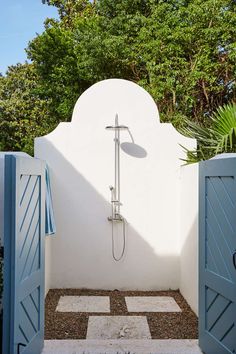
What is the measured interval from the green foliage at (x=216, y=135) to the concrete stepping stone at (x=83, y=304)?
2.20m

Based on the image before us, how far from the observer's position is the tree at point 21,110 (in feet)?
47.7

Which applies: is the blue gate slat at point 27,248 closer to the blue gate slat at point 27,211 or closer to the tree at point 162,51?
the blue gate slat at point 27,211

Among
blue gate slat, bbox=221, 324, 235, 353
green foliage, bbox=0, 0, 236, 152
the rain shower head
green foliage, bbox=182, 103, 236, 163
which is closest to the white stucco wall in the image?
→ green foliage, bbox=182, 103, 236, 163

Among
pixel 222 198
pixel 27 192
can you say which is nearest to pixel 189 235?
pixel 222 198

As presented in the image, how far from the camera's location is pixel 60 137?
243 inches

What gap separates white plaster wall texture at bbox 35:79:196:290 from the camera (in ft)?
20.2

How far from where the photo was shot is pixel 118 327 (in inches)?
179

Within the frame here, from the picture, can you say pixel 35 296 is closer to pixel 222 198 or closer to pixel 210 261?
pixel 210 261

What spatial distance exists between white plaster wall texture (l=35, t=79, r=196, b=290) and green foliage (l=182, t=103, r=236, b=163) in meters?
0.19

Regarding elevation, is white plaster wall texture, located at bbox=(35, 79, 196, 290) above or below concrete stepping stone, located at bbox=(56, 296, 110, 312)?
above

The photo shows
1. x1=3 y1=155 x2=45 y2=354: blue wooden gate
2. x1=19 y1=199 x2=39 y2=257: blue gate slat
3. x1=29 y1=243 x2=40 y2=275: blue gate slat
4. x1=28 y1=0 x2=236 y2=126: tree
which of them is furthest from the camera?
x1=28 y1=0 x2=236 y2=126: tree

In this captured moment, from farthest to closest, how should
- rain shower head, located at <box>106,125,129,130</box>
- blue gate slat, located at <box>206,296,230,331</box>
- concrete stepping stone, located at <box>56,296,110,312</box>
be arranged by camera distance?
rain shower head, located at <box>106,125,129,130</box>
concrete stepping stone, located at <box>56,296,110,312</box>
blue gate slat, located at <box>206,296,230,331</box>

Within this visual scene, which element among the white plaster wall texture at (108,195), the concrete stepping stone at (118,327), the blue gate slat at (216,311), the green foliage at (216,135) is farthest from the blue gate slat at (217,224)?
the white plaster wall texture at (108,195)

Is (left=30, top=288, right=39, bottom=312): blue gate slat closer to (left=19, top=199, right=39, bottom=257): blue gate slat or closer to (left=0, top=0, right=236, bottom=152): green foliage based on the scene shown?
(left=19, top=199, right=39, bottom=257): blue gate slat
